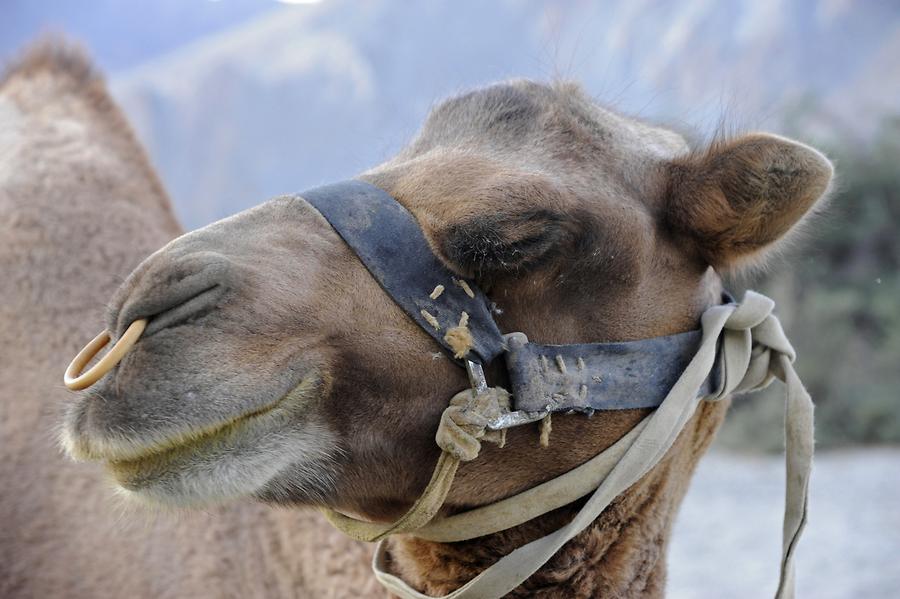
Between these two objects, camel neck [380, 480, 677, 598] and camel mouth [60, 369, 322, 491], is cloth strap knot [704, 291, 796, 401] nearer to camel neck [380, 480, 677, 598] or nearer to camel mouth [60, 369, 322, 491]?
camel neck [380, 480, 677, 598]

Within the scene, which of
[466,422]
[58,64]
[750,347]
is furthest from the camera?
[58,64]

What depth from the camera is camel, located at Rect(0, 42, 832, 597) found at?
1914 mm

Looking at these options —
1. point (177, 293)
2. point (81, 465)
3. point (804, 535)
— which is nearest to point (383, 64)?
point (804, 535)

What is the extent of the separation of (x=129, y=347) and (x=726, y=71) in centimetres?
2463

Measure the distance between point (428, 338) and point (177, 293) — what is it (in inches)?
22.7

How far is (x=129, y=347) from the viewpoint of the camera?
6.17 feet

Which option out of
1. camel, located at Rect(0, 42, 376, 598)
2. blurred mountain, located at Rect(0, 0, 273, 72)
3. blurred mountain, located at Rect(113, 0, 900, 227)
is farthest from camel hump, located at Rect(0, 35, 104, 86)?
blurred mountain, located at Rect(113, 0, 900, 227)

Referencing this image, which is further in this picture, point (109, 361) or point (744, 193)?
point (744, 193)

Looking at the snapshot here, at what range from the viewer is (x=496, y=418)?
6.95ft

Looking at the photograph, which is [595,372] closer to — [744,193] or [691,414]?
[691,414]

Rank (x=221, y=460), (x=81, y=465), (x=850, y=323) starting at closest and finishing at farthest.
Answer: (x=221, y=460), (x=81, y=465), (x=850, y=323)

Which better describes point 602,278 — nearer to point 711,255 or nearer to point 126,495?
point 711,255

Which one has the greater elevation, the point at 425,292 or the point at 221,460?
the point at 425,292

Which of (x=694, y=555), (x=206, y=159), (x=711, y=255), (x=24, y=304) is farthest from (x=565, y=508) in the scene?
(x=206, y=159)
